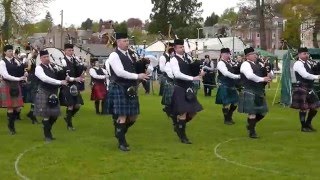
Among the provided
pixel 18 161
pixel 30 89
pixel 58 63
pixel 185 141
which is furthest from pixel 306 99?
pixel 30 89

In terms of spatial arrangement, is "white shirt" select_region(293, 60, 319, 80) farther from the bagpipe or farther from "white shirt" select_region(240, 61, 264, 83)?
the bagpipe

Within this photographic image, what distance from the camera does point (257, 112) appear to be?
8969mm

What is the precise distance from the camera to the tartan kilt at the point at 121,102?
25.1ft

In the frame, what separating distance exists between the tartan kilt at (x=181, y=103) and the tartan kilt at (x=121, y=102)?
2.71 ft

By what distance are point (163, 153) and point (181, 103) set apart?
105 centimetres

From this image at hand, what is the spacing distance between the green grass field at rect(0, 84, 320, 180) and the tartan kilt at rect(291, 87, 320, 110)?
0.52 meters

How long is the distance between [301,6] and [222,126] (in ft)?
79.7

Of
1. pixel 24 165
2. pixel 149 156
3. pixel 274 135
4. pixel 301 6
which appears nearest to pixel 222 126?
pixel 274 135

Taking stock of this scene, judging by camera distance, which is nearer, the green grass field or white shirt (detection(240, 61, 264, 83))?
the green grass field

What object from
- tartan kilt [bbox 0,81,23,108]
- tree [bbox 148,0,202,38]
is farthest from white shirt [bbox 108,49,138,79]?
tree [bbox 148,0,202,38]

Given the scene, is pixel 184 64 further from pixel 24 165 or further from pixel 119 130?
pixel 24 165

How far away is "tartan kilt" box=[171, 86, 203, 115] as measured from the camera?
27.3 feet

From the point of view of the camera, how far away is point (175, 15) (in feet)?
190

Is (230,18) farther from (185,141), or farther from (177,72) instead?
(177,72)
